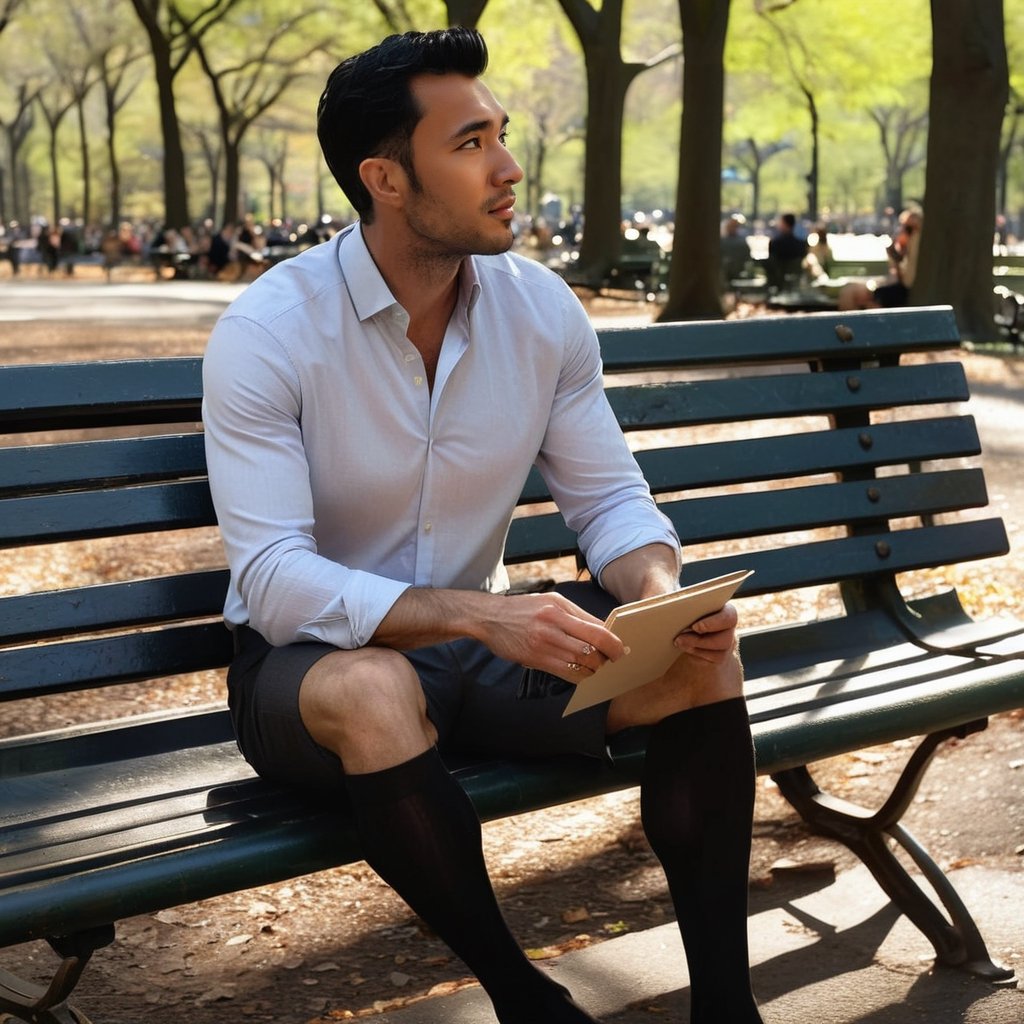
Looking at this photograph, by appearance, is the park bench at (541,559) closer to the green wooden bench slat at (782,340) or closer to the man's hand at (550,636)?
the green wooden bench slat at (782,340)

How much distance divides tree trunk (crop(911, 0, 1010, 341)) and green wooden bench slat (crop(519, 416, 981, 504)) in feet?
38.6

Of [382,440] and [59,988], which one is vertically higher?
[382,440]

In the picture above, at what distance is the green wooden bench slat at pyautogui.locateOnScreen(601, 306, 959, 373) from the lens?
3.77 meters

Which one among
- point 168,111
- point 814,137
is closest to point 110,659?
point 168,111

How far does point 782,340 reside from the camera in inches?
158

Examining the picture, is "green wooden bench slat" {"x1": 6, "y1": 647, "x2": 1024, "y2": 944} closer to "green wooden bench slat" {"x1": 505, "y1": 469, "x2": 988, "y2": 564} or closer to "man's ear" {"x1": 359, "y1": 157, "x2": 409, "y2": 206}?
"green wooden bench slat" {"x1": 505, "y1": 469, "x2": 988, "y2": 564}

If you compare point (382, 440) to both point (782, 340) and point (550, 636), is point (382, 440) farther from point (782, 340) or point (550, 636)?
point (782, 340)

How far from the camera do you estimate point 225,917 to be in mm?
3934

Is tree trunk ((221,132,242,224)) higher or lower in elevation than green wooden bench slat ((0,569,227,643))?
lower

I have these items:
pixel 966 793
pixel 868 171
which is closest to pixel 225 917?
pixel 966 793

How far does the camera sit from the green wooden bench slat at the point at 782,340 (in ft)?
12.4

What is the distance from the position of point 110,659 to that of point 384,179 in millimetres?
994

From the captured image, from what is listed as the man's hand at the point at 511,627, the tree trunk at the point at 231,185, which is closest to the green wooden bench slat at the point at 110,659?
the man's hand at the point at 511,627

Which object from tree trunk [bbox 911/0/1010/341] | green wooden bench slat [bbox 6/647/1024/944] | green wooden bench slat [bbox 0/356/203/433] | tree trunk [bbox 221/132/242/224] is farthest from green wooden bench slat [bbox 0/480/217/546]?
tree trunk [bbox 221/132/242/224]
